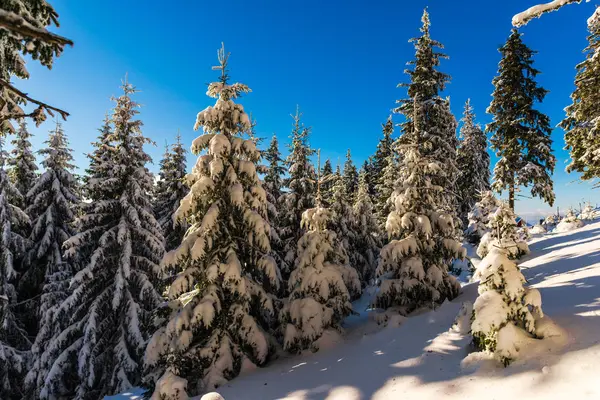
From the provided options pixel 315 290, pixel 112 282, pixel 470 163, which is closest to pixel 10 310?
pixel 112 282

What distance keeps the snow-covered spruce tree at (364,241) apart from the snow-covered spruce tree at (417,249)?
1236 cm

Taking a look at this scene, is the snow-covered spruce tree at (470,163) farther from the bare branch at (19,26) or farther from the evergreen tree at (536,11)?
the bare branch at (19,26)

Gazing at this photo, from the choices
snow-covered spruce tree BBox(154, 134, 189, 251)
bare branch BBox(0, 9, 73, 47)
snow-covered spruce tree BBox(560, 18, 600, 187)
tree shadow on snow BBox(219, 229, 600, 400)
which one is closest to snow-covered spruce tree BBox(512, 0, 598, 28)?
bare branch BBox(0, 9, 73, 47)

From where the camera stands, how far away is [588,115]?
15773 mm

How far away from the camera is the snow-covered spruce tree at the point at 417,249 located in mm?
12969

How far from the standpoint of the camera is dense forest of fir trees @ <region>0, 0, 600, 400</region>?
11211 mm

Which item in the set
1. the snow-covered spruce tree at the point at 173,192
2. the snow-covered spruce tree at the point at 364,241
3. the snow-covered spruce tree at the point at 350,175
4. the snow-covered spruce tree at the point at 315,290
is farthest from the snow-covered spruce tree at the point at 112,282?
the snow-covered spruce tree at the point at 350,175

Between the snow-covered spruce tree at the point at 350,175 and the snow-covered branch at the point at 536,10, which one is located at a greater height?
the snow-covered spruce tree at the point at 350,175

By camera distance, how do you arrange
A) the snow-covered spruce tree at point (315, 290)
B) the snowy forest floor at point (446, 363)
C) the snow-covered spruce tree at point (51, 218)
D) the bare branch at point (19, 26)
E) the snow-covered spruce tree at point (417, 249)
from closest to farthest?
1. the bare branch at point (19, 26)
2. the snowy forest floor at point (446, 363)
3. the snow-covered spruce tree at point (315, 290)
4. the snow-covered spruce tree at point (417, 249)
5. the snow-covered spruce tree at point (51, 218)

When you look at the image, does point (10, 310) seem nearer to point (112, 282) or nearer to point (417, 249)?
point (112, 282)

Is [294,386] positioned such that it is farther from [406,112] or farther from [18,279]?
[18,279]

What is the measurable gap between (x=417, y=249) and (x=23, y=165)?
24973mm

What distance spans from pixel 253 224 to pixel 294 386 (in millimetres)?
5308

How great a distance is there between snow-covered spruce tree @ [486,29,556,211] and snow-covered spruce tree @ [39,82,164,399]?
72.6 ft
